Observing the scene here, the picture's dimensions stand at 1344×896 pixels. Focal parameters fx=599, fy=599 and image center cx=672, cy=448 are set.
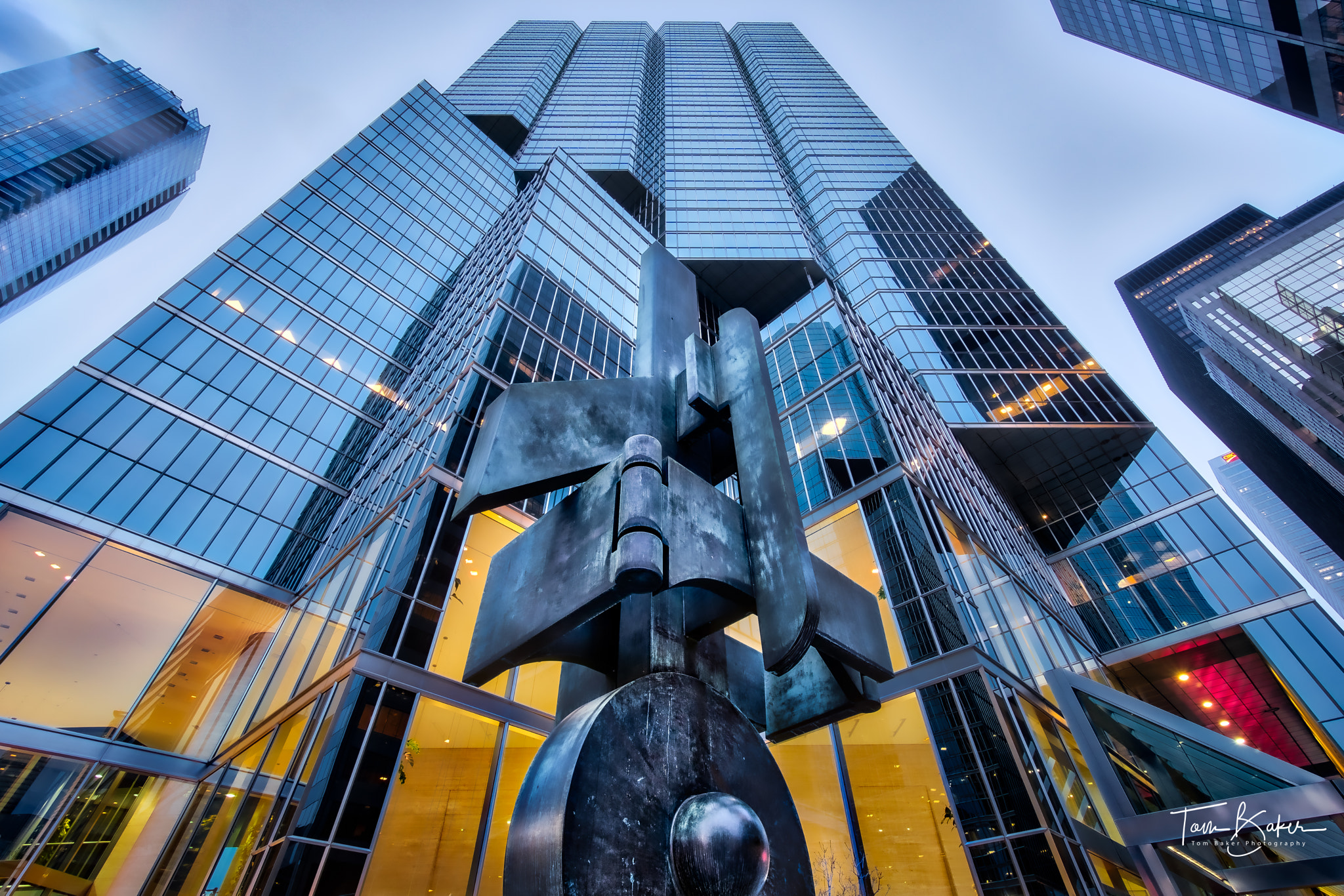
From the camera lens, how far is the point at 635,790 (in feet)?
6.29

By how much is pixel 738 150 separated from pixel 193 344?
49.6 meters

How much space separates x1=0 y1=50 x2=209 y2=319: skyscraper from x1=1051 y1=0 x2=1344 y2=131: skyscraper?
75.0 meters

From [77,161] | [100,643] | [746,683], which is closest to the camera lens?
[746,683]

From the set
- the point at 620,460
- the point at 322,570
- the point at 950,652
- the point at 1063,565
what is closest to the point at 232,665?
the point at 322,570

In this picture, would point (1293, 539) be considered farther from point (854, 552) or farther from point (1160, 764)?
point (854, 552)

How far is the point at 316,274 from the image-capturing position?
31938 mm

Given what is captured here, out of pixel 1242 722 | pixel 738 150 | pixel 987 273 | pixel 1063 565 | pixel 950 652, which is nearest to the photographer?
pixel 950 652

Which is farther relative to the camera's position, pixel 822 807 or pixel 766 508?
pixel 822 807

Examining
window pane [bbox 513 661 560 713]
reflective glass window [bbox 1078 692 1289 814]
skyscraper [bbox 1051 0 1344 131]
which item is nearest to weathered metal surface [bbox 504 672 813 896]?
window pane [bbox 513 661 560 713]

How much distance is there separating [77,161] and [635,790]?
240 feet

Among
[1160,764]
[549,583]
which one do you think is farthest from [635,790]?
[1160,764]

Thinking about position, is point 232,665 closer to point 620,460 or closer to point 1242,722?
point 620,460

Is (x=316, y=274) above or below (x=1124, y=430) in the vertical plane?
above

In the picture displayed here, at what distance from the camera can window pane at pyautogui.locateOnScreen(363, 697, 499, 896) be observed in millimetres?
10242
